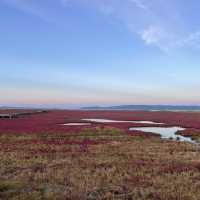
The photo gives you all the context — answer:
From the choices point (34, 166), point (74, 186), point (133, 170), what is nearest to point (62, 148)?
point (34, 166)

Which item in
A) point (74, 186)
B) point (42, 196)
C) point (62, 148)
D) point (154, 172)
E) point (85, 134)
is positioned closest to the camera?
point (42, 196)

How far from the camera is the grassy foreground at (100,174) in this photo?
34.0ft

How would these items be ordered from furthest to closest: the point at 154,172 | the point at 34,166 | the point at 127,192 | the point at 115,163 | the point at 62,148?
the point at 62,148 < the point at 115,163 < the point at 34,166 < the point at 154,172 < the point at 127,192

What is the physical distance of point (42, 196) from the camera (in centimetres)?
977

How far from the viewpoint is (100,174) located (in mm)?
13812

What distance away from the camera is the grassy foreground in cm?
1036

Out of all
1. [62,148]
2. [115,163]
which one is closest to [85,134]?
[62,148]

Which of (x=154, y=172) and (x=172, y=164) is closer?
(x=154, y=172)

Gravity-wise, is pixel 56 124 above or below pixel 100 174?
above

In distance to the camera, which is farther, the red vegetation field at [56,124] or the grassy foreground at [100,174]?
the red vegetation field at [56,124]

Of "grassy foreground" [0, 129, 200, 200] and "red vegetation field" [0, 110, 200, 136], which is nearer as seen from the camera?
"grassy foreground" [0, 129, 200, 200]

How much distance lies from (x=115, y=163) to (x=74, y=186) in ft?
18.1

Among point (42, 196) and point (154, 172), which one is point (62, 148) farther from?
point (42, 196)

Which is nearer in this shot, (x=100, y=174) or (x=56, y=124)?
(x=100, y=174)
